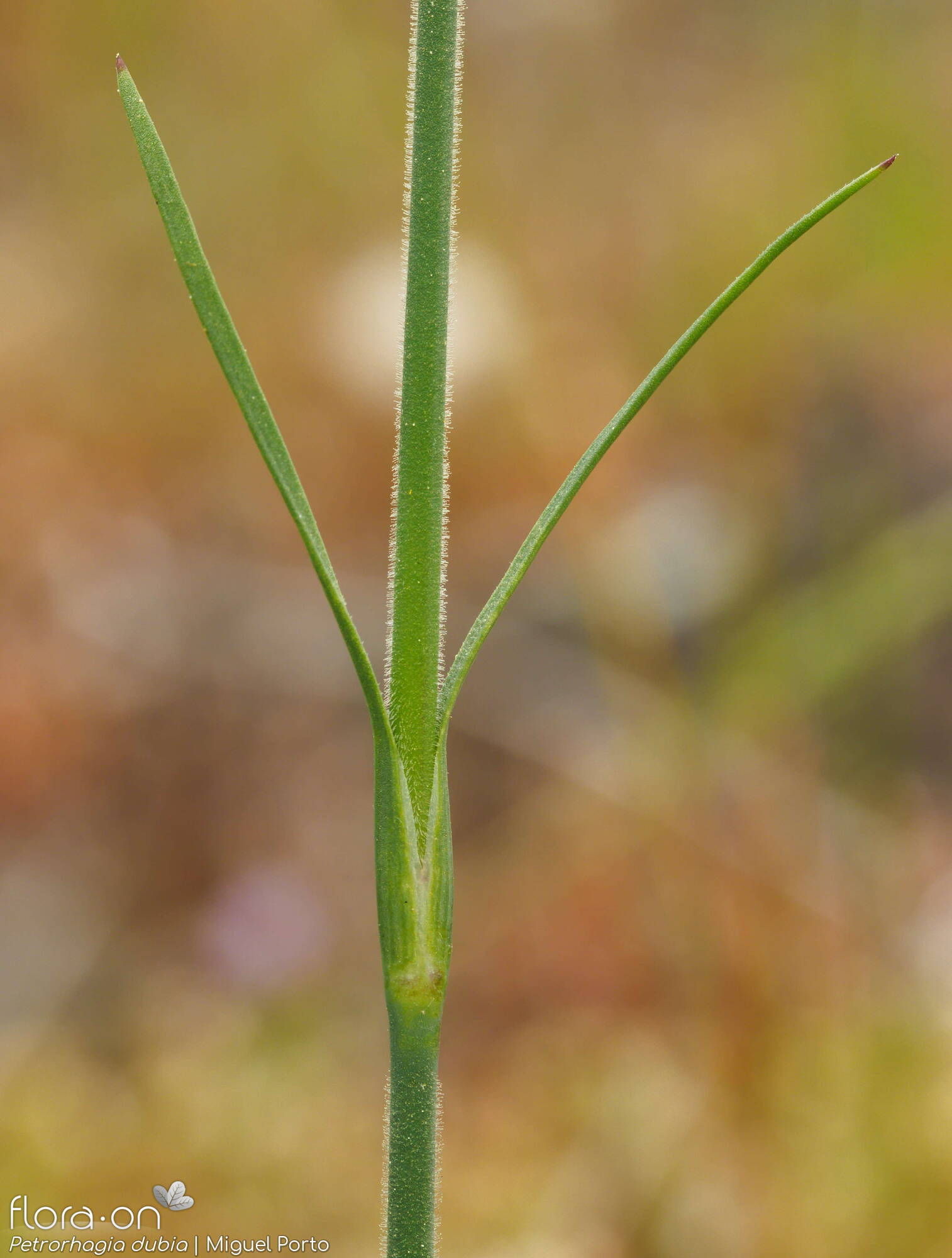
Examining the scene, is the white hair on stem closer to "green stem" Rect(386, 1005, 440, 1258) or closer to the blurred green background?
"green stem" Rect(386, 1005, 440, 1258)

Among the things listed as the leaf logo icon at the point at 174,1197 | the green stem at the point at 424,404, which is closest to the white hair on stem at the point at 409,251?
the green stem at the point at 424,404

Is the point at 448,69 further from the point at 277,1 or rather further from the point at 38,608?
the point at 277,1

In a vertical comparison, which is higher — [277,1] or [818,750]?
[277,1]

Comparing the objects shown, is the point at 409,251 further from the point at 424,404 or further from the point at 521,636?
the point at 521,636

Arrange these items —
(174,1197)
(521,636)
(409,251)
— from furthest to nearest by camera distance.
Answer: (521,636) < (174,1197) < (409,251)

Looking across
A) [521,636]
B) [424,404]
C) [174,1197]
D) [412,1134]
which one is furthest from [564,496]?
[521,636]

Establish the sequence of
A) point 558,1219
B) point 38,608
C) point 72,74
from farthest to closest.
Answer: point 72,74
point 38,608
point 558,1219

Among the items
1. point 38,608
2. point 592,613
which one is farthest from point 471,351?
point 38,608
